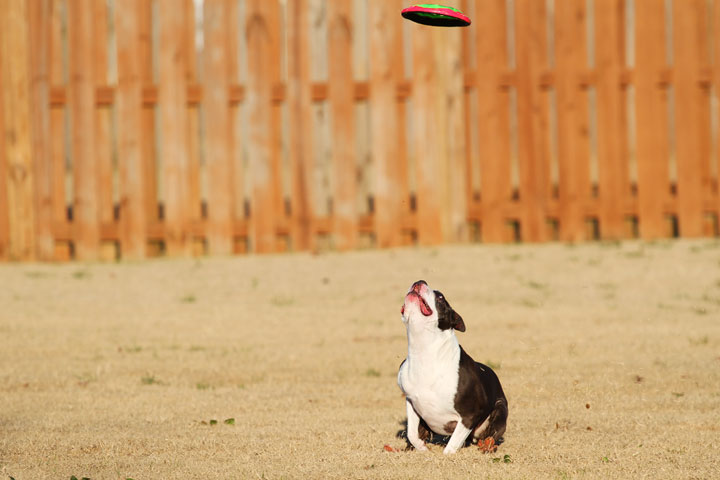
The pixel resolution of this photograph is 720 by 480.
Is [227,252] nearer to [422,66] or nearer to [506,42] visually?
[422,66]

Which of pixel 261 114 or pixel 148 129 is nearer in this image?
pixel 261 114

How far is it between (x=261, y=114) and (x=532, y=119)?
3.30 metres

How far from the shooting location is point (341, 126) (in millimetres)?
11914

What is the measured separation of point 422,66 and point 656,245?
3.53 m

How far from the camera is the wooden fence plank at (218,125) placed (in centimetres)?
1204

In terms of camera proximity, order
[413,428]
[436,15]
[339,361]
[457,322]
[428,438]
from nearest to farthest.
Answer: [457,322]
[413,428]
[428,438]
[436,15]
[339,361]

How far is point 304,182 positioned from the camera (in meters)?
12.0

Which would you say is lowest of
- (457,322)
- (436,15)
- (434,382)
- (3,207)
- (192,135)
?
(434,382)

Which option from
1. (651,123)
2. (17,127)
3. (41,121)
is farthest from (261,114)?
(651,123)

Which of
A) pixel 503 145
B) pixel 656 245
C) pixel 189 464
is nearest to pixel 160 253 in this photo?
pixel 503 145

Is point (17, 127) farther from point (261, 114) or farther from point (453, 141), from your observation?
point (453, 141)

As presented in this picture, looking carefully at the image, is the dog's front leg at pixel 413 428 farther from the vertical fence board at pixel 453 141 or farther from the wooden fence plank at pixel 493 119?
the wooden fence plank at pixel 493 119

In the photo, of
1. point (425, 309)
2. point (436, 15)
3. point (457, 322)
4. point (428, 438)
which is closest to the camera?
point (425, 309)

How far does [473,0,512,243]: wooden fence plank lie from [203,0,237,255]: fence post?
10.1 feet
